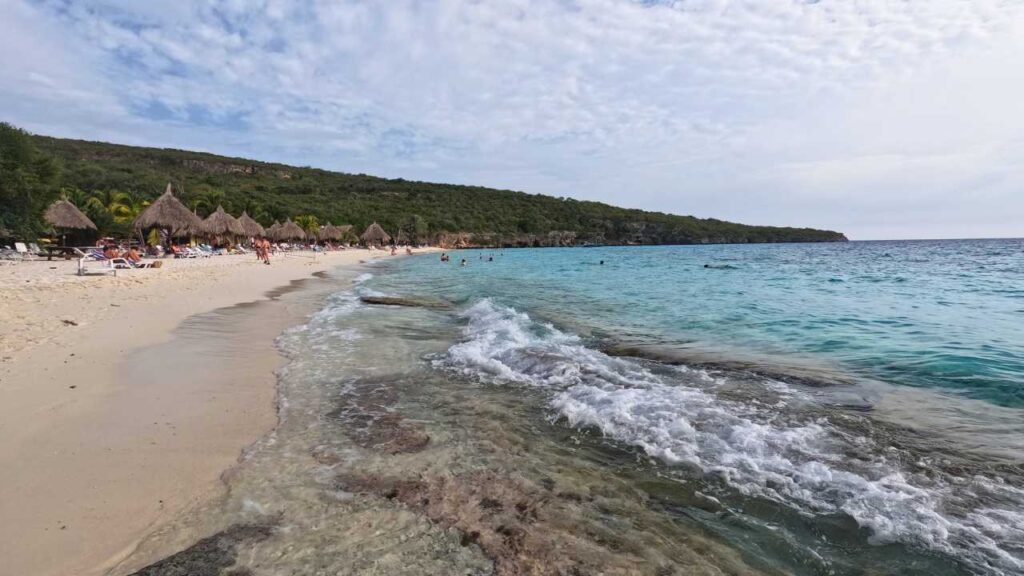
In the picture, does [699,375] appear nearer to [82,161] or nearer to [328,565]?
[328,565]

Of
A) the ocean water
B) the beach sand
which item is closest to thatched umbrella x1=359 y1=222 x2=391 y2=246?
the beach sand

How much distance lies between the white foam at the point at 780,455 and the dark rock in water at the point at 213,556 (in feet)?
9.29

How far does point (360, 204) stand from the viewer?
83125 mm

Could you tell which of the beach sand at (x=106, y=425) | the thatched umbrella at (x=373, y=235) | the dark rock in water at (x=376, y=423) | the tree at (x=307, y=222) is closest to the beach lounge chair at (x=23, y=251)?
the beach sand at (x=106, y=425)

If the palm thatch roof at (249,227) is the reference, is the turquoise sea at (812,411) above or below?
below

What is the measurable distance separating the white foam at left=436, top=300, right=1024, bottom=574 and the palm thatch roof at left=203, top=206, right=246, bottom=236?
36.0 meters

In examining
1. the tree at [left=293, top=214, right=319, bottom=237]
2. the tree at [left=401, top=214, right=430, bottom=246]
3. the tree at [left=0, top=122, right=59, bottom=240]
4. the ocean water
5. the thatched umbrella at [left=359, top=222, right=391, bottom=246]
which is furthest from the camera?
the tree at [left=401, top=214, right=430, bottom=246]

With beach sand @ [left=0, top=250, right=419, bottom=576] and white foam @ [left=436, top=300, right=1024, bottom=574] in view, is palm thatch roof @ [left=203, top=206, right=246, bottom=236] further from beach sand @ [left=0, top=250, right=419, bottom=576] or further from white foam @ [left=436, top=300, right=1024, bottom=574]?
white foam @ [left=436, top=300, right=1024, bottom=574]

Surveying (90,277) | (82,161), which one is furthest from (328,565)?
(82,161)

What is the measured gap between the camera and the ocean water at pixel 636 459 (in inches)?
107

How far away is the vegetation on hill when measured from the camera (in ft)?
177

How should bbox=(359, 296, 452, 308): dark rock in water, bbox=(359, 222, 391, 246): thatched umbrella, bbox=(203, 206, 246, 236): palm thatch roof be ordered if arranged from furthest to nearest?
bbox=(359, 222, 391, 246): thatched umbrella → bbox=(203, 206, 246, 236): palm thatch roof → bbox=(359, 296, 452, 308): dark rock in water

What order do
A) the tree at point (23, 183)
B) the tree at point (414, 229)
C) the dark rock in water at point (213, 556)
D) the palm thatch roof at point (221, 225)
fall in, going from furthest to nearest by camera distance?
the tree at point (414, 229), the palm thatch roof at point (221, 225), the tree at point (23, 183), the dark rock in water at point (213, 556)

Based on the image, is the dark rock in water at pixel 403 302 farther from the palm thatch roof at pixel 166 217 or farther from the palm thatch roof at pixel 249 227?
the palm thatch roof at pixel 249 227
